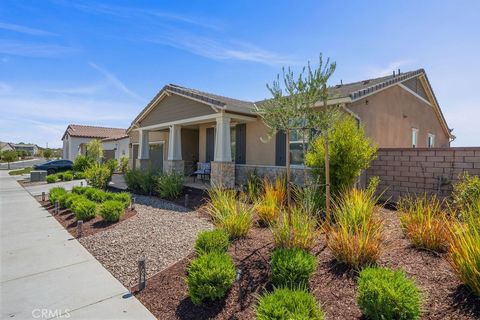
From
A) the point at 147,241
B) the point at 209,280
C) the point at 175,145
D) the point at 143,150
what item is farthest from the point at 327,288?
the point at 143,150

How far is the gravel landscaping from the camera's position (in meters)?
4.85

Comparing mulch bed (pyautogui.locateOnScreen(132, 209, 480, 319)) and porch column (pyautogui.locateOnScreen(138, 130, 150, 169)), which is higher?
porch column (pyautogui.locateOnScreen(138, 130, 150, 169))

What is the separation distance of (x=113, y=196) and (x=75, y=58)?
23.2 feet

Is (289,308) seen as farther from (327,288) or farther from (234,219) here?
(234,219)

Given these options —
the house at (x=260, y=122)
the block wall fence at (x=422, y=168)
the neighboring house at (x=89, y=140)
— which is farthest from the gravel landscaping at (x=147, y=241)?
the neighboring house at (x=89, y=140)

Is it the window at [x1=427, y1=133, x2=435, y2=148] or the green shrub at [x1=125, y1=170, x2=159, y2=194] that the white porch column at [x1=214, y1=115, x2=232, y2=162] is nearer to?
the green shrub at [x1=125, y1=170, x2=159, y2=194]

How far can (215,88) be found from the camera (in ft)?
52.0

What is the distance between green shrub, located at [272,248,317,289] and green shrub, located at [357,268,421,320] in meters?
0.76

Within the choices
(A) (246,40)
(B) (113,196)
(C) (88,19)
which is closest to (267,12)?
(A) (246,40)

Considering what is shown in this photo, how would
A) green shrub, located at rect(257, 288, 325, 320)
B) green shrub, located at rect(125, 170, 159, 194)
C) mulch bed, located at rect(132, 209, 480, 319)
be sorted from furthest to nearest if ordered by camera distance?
green shrub, located at rect(125, 170, 159, 194), mulch bed, located at rect(132, 209, 480, 319), green shrub, located at rect(257, 288, 325, 320)

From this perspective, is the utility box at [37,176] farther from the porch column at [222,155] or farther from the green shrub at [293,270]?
the green shrub at [293,270]

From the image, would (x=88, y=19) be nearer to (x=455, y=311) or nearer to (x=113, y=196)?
(x=113, y=196)

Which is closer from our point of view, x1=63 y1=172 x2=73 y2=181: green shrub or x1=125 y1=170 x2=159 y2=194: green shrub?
x1=125 y1=170 x2=159 y2=194: green shrub

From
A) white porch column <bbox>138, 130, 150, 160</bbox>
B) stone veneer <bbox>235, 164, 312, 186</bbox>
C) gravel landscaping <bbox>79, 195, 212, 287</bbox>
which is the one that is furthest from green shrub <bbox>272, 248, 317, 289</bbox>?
white porch column <bbox>138, 130, 150, 160</bbox>
